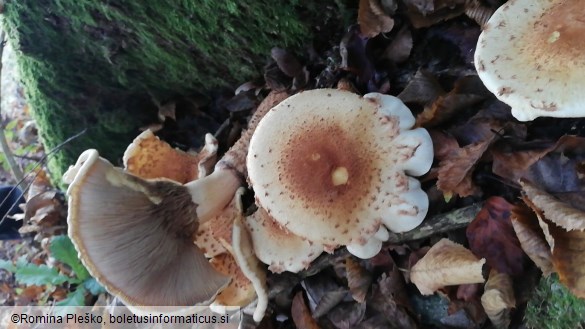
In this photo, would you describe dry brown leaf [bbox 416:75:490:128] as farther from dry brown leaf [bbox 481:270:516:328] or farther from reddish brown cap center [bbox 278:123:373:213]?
dry brown leaf [bbox 481:270:516:328]

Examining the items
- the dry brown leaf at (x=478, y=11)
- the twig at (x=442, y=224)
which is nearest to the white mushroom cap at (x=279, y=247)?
the twig at (x=442, y=224)

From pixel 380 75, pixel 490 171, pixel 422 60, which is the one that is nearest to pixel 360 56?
pixel 380 75

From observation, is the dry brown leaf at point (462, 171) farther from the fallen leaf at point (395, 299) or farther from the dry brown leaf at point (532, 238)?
the fallen leaf at point (395, 299)

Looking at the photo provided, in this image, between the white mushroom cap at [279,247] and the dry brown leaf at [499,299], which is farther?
the white mushroom cap at [279,247]

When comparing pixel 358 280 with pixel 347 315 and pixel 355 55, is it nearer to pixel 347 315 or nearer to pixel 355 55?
pixel 347 315

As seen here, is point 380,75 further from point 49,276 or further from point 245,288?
point 49,276
